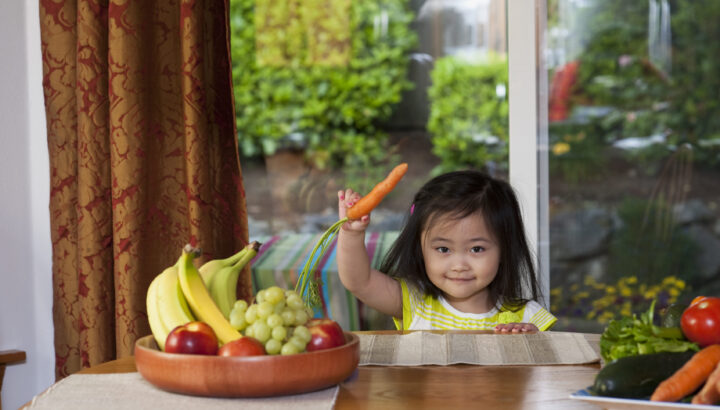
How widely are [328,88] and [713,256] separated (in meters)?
2.16

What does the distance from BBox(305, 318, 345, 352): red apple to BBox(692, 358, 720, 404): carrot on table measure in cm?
51

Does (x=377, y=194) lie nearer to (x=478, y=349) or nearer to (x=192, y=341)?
(x=478, y=349)

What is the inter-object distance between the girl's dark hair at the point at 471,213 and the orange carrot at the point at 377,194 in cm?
50

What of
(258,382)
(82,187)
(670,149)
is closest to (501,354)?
(258,382)

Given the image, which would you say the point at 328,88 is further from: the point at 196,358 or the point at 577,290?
the point at 196,358

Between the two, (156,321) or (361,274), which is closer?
(156,321)

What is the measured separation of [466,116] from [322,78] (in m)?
0.79

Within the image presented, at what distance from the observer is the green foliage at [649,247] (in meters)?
3.80

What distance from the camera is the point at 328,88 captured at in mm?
4121

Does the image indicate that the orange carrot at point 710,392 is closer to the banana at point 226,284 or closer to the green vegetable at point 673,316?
the green vegetable at point 673,316

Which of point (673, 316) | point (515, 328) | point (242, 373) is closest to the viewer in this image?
point (242, 373)

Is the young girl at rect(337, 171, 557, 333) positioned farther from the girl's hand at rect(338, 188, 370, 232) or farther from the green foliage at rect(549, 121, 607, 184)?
the green foliage at rect(549, 121, 607, 184)

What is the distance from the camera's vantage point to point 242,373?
43.3 inches

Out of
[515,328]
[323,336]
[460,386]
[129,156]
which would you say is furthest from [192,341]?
[129,156]
